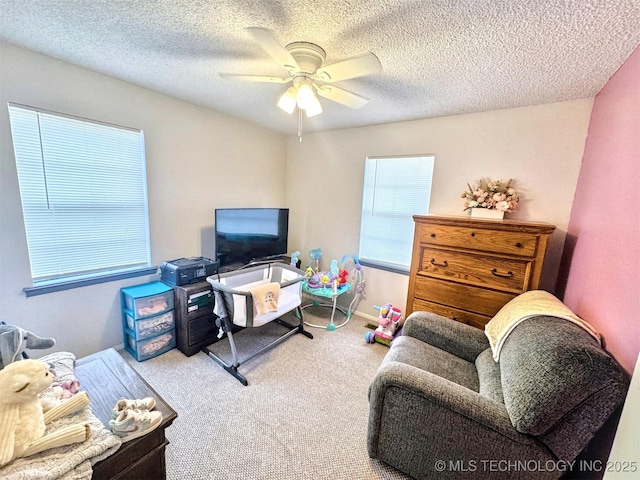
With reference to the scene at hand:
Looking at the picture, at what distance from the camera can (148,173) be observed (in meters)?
2.30

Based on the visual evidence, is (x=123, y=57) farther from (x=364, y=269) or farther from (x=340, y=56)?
(x=364, y=269)

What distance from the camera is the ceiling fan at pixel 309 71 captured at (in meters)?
1.23

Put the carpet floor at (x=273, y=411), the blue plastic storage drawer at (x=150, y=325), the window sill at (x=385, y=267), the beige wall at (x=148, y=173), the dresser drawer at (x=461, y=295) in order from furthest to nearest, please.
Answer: the window sill at (x=385, y=267) → the blue plastic storage drawer at (x=150, y=325) → the dresser drawer at (x=461, y=295) → the beige wall at (x=148, y=173) → the carpet floor at (x=273, y=411)

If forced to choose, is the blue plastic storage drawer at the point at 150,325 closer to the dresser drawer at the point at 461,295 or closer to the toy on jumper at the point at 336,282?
the toy on jumper at the point at 336,282

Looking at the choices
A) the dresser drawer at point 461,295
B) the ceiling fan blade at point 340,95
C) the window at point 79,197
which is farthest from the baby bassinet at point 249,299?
the ceiling fan blade at point 340,95

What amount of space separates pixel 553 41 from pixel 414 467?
2267mm

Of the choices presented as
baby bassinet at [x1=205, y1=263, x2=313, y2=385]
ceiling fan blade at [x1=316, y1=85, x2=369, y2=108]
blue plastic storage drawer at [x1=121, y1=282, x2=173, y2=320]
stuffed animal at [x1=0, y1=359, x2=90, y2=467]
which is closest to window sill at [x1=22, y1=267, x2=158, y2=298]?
blue plastic storage drawer at [x1=121, y1=282, x2=173, y2=320]

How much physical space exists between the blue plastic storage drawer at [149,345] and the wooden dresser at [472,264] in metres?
2.21

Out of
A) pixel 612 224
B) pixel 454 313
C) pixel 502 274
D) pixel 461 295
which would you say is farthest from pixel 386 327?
pixel 612 224

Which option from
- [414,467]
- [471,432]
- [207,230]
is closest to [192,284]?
[207,230]

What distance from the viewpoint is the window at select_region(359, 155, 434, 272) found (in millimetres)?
2717

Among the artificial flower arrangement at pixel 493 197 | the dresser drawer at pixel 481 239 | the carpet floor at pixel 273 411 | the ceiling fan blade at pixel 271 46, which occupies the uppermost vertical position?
the ceiling fan blade at pixel 271 46

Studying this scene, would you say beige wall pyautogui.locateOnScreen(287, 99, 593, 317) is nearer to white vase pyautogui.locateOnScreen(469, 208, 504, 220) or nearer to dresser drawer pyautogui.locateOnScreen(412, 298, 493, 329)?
white vase pyautogui.locateOnScreen(469, 208, 504, 220)

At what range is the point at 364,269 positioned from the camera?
10.3ft
